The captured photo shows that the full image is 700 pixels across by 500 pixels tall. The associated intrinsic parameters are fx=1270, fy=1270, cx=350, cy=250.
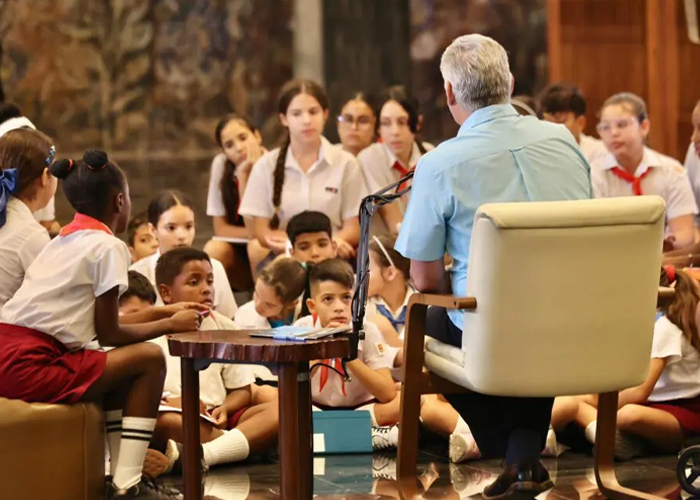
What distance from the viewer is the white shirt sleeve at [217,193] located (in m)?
6.69

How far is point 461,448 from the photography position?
441 centimetres

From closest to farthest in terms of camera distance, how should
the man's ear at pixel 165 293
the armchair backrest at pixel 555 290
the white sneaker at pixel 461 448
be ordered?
the armchair backrest at pixel 555 290 < the white sneaker at pixel 461 448 < the man's ear at pixel 165 293

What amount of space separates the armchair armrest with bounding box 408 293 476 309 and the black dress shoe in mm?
454

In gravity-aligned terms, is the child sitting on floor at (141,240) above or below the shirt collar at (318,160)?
below

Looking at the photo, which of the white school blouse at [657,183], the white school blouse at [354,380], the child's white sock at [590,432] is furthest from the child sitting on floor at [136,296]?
the white school blouse at [657,183]

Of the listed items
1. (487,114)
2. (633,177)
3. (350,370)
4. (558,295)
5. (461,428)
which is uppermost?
(487,114)

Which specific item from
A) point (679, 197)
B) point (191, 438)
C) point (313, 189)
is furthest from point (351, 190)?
point (191, 438)

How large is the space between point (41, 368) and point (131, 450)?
0.36 meters

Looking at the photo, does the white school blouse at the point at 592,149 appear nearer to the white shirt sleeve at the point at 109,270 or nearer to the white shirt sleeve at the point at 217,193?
the white shirt sleeve at the point at 217,193

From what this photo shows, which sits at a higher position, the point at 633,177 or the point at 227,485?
the point at 633,177

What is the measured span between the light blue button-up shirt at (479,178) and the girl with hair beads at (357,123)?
3.47 meters

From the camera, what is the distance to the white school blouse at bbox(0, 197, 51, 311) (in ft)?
12.9

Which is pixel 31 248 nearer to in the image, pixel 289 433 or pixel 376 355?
pixel 289 433

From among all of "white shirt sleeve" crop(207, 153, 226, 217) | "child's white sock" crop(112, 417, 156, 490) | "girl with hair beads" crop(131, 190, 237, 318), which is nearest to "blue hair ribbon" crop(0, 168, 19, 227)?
"child's white sock" crop(112, 417, 156, 490)
